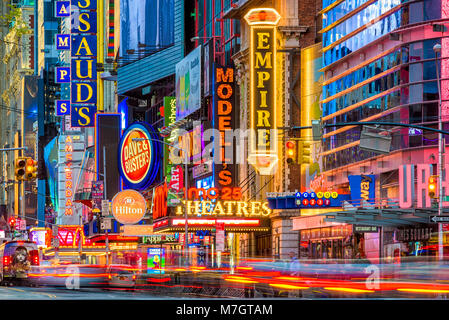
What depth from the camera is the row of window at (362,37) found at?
52222 millimetres

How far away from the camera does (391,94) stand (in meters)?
52.4

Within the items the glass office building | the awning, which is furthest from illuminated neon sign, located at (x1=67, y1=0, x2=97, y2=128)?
the awning

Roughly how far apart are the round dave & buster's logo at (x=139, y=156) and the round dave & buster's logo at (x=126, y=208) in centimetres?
1990

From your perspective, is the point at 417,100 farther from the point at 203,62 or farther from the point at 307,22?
the point at 203,62

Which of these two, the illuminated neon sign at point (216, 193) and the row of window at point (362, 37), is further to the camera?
the illuminated neon sign at point (216, 193)

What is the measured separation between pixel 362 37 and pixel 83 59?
70.9 meters

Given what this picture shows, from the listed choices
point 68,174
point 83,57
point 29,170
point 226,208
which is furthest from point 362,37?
point 68,174

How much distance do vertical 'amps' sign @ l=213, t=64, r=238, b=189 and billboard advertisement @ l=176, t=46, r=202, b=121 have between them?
6.15 m

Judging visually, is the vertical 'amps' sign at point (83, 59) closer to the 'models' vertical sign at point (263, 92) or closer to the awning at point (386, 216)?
the 'models' vertical sign at point (263, 92)

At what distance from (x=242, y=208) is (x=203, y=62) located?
71.1ft

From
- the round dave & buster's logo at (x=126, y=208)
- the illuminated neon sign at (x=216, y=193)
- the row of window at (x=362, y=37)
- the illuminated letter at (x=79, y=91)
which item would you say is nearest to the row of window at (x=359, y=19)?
the row of window at (x=362, y=37)

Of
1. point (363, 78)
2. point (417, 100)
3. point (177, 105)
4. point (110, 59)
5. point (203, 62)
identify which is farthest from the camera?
point (110, 59)

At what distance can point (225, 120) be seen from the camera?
81.4 meters

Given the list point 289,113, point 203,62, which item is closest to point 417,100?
point 289,113
